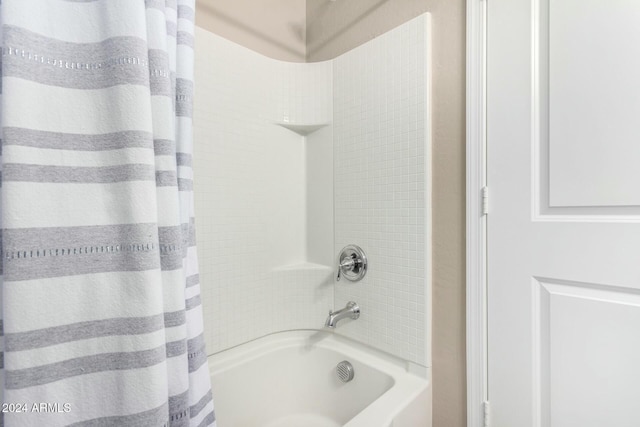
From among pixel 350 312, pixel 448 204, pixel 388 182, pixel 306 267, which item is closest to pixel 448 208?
pixel 448 204

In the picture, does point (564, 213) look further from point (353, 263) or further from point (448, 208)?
point (353, 263)

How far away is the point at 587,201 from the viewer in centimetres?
83

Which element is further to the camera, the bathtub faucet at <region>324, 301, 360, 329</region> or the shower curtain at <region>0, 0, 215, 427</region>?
the bathtub faucet at <region>324, 301, 360, 329</region>

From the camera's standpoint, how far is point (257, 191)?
1421 mm

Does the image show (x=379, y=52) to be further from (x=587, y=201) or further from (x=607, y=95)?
(x=587, y=201)

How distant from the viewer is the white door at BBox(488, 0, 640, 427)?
2.56 feet

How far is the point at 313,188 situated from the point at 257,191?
30 cm

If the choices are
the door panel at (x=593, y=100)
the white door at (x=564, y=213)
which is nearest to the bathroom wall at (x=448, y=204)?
the white door at (x=564, y=213)

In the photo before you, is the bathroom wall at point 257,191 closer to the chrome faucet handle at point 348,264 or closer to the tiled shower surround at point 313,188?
the tiled shower surround at point 313,188

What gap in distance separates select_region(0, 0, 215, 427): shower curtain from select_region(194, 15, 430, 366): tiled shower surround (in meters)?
0.70

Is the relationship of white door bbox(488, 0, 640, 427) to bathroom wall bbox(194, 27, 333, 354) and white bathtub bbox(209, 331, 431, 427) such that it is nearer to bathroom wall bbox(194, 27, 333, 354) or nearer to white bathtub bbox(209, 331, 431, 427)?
white bathtub bbox(209, 331, 431, 427)

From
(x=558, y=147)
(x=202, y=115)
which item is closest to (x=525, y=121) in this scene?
(x=558, y=147)

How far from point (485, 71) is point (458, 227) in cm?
54

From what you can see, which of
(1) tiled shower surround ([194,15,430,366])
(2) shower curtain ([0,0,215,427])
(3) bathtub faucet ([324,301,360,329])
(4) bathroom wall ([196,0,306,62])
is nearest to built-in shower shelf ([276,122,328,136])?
(1) tiled shower surround ([194,15,430,366])
